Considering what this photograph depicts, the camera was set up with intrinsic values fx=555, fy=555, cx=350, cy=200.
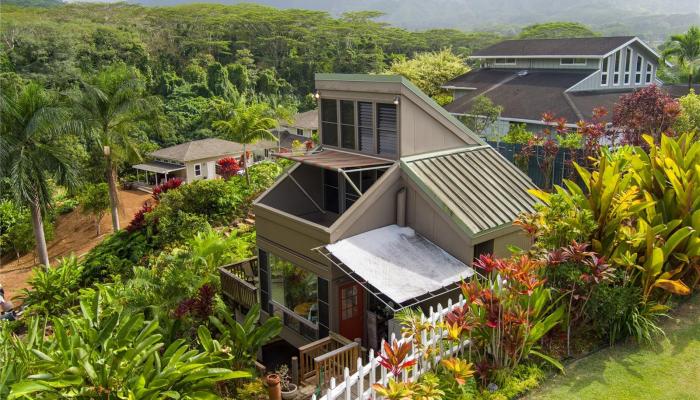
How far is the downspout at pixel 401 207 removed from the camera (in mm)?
11992

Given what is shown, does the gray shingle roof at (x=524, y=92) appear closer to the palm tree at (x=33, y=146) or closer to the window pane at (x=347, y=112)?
the window pane at (x=347, y=112)

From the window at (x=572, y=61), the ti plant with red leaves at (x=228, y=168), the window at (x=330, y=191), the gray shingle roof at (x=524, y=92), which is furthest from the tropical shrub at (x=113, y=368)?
the window at (x=572, y=61)

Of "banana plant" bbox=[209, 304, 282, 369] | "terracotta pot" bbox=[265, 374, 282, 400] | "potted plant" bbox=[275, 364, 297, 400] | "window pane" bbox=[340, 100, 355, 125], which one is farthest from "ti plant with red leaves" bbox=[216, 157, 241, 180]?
"terracotta pot" bbox=[265, 374, 282, 400]

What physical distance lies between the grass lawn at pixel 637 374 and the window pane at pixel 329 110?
7.76m

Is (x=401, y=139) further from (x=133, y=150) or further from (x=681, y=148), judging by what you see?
(x=133, y=150)

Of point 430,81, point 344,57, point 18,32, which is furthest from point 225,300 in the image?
point 344,57

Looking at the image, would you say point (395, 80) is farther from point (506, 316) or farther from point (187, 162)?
point (187, 162)

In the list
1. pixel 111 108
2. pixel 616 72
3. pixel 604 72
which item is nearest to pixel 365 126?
pixel 111 108

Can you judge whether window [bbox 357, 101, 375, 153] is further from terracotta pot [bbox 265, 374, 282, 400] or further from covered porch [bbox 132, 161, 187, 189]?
covered porch [bbox 132, 161, 187, 189]

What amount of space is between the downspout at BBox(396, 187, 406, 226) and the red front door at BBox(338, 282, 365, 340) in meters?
1.72

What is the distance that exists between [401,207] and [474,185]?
6.06ft

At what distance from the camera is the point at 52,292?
18875 mm

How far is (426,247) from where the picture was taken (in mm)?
11570

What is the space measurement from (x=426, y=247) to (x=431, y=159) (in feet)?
7.06
